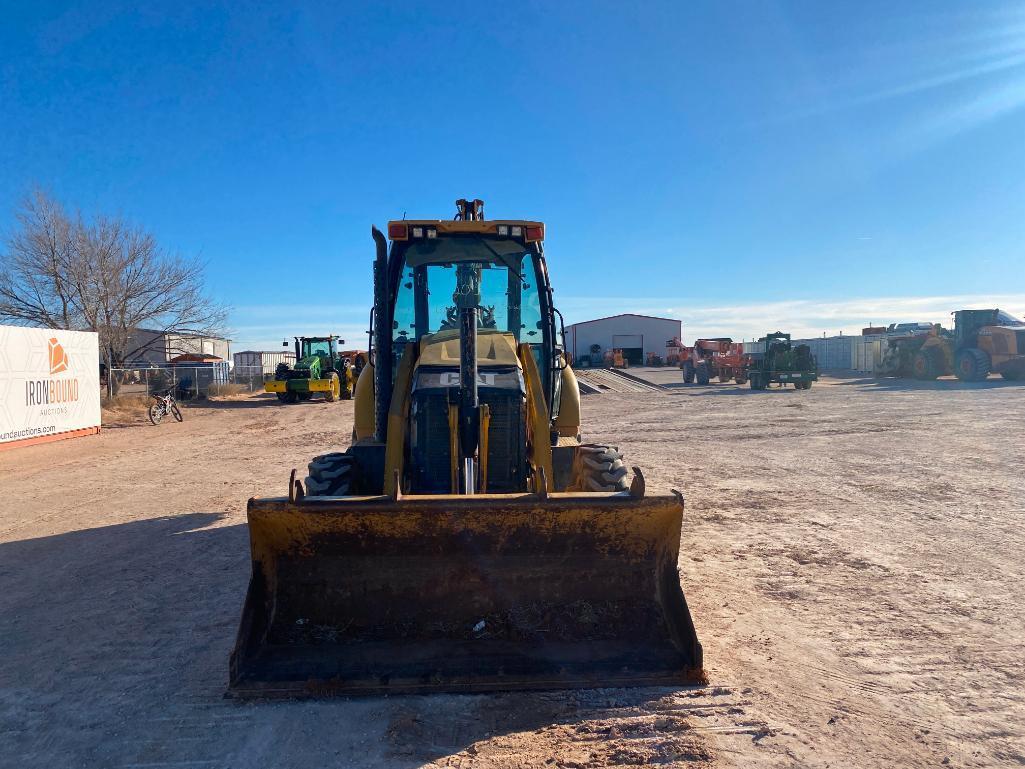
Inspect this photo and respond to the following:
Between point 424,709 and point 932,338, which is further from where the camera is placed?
point 932,338

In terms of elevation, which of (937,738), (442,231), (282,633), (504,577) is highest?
(442,231)

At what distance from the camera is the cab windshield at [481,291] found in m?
5.78

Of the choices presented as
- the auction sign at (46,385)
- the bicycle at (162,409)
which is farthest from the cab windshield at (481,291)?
the bicycle at (162,409)

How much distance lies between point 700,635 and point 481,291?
3269 millimetres

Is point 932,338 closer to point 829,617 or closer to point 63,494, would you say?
point 829,617

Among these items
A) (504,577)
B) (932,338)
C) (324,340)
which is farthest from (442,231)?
(932,338)

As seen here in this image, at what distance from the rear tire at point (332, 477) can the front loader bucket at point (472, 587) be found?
107 cm

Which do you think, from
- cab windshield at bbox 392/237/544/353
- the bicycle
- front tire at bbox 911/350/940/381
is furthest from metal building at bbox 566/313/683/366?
cab windshield at bbox 392/237/544/353

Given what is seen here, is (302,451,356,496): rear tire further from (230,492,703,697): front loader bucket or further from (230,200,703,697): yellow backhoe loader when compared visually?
(230,492,703,697): front loader bucket

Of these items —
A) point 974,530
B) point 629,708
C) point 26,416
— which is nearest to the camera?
point 629,708

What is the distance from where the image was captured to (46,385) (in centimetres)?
1614

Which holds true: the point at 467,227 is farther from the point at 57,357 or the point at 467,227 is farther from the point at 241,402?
the point at 241,402

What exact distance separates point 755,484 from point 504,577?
6.45 meters

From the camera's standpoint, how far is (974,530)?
22.2 ft
